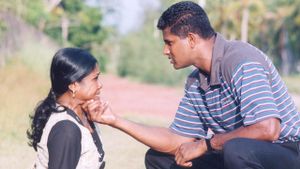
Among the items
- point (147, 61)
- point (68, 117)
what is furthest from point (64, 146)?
point (147, 61)

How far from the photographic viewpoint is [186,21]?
438cm

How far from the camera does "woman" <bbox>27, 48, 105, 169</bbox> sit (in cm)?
379

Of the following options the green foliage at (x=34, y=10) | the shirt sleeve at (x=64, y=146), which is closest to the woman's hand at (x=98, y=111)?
the shirt sleeve at (x=64, y=146)

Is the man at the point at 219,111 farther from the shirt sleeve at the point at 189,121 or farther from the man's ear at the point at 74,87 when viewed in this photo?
the man's ear at the point at 74,87

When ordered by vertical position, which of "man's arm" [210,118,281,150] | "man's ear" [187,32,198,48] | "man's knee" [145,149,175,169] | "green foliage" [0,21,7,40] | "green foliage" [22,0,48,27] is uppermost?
"man's ear" [187,32,198,48]

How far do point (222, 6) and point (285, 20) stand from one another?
6228 millimetres

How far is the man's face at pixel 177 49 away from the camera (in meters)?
4.40

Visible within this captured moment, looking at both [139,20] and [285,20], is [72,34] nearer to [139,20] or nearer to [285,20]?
[285,20]

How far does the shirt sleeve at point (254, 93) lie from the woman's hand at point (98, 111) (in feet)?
2.70

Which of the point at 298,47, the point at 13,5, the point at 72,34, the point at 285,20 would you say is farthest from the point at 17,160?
the point at 298,47

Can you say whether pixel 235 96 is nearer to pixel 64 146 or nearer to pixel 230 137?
pixel 230 137

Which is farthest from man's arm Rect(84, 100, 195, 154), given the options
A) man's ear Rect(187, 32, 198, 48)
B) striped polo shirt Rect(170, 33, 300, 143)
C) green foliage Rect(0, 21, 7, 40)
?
green foliage Rect(0, 21, 7, 40)

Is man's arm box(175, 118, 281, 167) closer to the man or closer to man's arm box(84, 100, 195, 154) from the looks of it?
the man

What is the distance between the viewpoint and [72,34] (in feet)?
127
